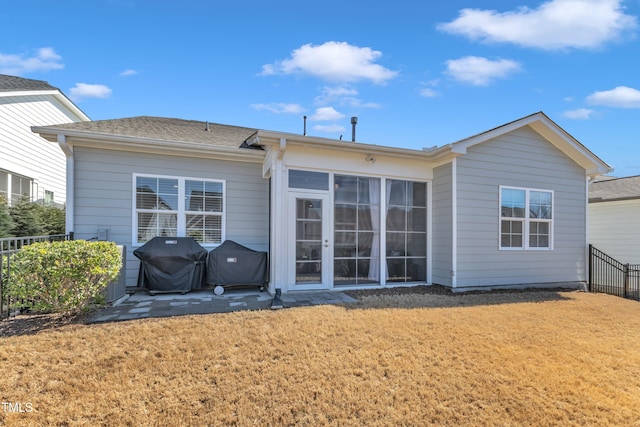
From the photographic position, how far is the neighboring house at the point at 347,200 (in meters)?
6.25

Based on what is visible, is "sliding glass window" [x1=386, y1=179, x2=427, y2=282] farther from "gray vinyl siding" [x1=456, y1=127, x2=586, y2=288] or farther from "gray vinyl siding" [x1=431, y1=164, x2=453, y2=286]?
"gray vinyl siding" [x1=456, y1=127, x2=586, y2=288]

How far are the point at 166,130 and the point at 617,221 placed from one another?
45.5 feet

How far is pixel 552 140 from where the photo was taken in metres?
7.94

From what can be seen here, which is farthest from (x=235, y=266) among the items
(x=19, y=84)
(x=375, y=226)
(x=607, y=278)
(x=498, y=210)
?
(x=607, y=278)

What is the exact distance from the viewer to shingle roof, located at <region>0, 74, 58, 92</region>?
829 centimetres

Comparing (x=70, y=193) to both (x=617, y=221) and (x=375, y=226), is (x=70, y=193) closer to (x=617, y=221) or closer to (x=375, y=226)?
(x=375, y=226)

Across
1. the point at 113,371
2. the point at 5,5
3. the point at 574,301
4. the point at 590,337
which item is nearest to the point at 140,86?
the point at 5,5

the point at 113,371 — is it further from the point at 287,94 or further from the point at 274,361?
the point at 287,94

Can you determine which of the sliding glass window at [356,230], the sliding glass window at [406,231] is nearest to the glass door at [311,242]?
the sliding glass window at [356,230]

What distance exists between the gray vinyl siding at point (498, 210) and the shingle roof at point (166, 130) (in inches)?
218

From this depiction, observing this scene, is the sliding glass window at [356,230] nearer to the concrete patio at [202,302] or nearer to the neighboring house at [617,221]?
the concrete patio at [202,302]

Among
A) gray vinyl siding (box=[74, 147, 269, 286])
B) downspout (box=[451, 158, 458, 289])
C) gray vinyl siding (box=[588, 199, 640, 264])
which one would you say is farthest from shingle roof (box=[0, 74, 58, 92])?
gray vinyl siding (box=[588, 199, 640, 264])

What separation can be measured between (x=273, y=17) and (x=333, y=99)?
16.2 ft

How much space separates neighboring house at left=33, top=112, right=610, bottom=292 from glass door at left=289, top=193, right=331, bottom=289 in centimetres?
2
